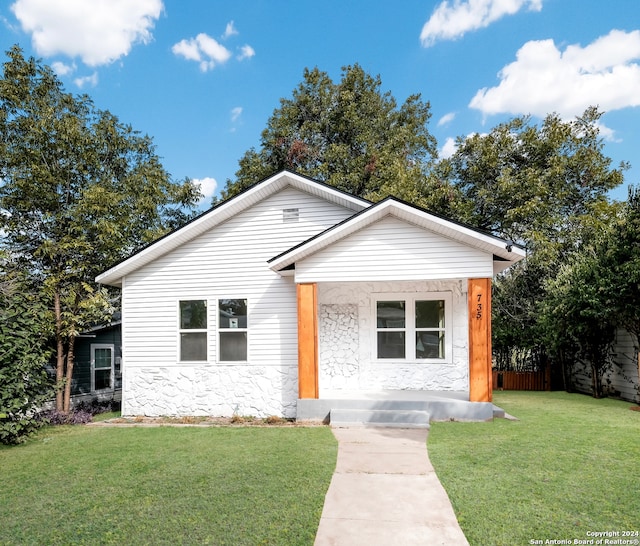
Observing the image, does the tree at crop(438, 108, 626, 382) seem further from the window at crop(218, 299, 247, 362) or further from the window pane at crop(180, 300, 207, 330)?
the window pane at crop(180, 300, 207, 330)

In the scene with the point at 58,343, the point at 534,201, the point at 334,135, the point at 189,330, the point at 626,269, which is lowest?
the point at 58,343

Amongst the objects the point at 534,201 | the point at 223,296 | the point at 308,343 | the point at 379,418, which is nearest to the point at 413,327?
the point at 379,418

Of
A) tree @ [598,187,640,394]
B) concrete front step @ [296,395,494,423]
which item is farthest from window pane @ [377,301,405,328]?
tree @ [598,187,640,394]

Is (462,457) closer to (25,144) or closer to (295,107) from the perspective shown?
(25,144)

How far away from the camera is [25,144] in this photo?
11.9 metres

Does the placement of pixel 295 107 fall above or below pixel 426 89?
below

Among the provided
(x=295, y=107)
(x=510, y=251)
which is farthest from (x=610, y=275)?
(x=295, y=107)

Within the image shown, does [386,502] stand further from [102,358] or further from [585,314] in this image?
[102,358]

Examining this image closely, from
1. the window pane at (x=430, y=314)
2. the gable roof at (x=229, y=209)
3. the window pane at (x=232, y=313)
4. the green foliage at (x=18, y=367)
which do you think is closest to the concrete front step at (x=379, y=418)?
the window pane at (x=430, y=314)

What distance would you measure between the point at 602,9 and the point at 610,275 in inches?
407

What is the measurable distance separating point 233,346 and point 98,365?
793 centimetres

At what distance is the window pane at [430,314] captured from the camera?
10.4 metres

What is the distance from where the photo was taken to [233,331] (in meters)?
10.1

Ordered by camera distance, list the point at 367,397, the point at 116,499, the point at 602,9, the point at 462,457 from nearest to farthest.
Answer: the point at 116,499
the point at 462,457
the point at 367,397
the point at 602,9
